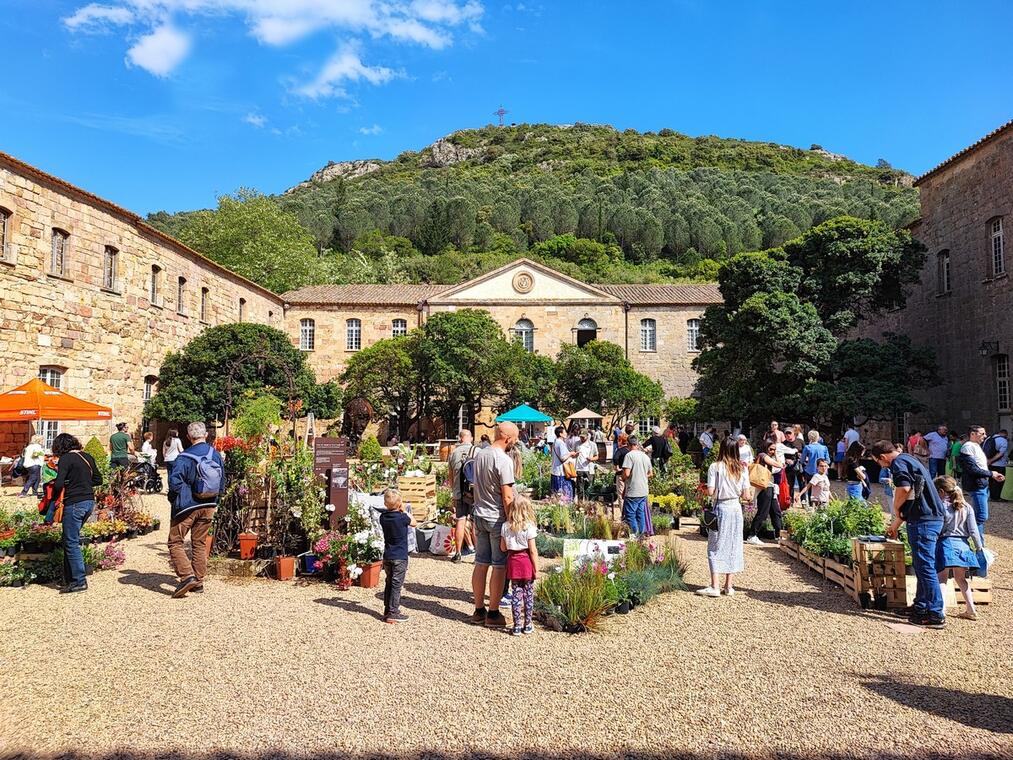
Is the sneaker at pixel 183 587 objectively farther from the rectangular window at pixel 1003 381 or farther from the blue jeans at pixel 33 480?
the rectangular window at pixel 1003 381

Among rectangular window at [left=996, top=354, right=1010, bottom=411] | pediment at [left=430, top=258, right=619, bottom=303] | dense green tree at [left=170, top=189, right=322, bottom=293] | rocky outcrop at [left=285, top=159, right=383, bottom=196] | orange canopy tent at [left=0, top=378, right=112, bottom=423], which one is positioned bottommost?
orange canopy tent at [left=0, top=378, right=112, bottom=423]

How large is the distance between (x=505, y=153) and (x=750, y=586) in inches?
4585

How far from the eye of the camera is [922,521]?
5.84 metres

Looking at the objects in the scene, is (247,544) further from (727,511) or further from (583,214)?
(583,214)

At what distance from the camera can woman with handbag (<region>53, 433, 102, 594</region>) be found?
691 cm

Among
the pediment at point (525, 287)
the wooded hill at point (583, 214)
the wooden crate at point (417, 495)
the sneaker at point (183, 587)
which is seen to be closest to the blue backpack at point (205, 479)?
the sneaker at point (183, 587)

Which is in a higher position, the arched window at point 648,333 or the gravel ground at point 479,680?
the arched window at point 648,333

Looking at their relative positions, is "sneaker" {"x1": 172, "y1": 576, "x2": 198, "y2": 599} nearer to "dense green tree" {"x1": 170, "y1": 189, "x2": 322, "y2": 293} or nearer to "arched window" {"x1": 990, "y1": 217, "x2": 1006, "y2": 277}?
"arched window" {"x1": 990, "y1": 217, "x2": 1006, "y2": 277}

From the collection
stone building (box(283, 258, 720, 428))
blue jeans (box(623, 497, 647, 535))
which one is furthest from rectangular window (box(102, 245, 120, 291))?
blue jeans (box(623, 497, 647, 535))

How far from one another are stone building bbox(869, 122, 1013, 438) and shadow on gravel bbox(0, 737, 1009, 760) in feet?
62.3

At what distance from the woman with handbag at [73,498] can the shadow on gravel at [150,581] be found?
1.63 feet

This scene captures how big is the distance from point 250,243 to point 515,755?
139 feet

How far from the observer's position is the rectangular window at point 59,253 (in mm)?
16719

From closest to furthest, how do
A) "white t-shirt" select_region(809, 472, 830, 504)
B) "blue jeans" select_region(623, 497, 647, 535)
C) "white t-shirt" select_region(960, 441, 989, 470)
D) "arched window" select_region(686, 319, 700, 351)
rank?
"white t-shirt" select_region(960, 441, 989, 470)
"blue jeans" select_region(623, 497, 647, 535)
"white t-shirt" select_region(809, 472, 830, 504)
"arched window" select_region(686, 319, 700, 351)
